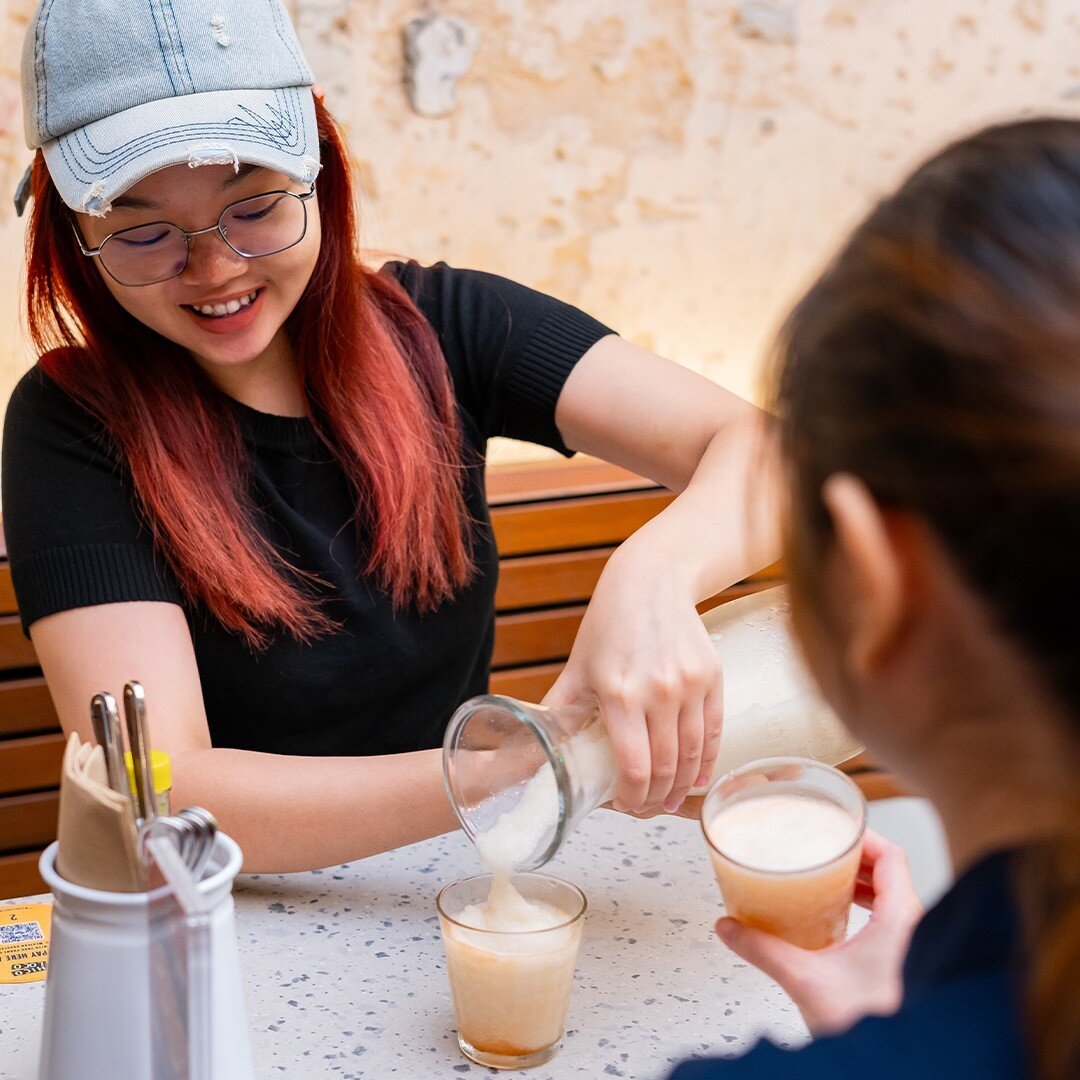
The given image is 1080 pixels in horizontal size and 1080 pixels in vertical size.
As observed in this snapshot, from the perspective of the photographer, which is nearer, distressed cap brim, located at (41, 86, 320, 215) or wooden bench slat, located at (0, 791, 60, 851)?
distressed cap brim, located at (41, 86, 320, 215)

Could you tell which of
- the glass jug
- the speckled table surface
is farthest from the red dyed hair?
the glass jug

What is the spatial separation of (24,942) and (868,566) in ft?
2.71

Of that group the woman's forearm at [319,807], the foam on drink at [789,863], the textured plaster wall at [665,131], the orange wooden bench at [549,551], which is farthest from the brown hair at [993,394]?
the textured plaster wall at [665,131]

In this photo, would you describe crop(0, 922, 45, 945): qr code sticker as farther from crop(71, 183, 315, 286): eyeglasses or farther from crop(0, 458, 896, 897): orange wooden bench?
crop(0, 458, 896, 897): orange wooden bench

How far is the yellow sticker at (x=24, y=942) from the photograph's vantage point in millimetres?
1032

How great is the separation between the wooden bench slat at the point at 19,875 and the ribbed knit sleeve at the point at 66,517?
911 mm

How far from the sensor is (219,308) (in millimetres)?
1336

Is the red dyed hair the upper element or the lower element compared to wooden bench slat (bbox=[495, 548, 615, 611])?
upper

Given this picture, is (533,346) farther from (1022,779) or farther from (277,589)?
(1022,779)

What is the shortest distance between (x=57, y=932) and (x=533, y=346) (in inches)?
38.0

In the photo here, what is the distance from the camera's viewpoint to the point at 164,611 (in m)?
1.32

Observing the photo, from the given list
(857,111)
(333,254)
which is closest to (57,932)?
(333,254)

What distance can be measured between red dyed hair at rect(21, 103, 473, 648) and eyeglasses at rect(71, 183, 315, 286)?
11cm

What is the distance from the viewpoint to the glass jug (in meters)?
0.91
